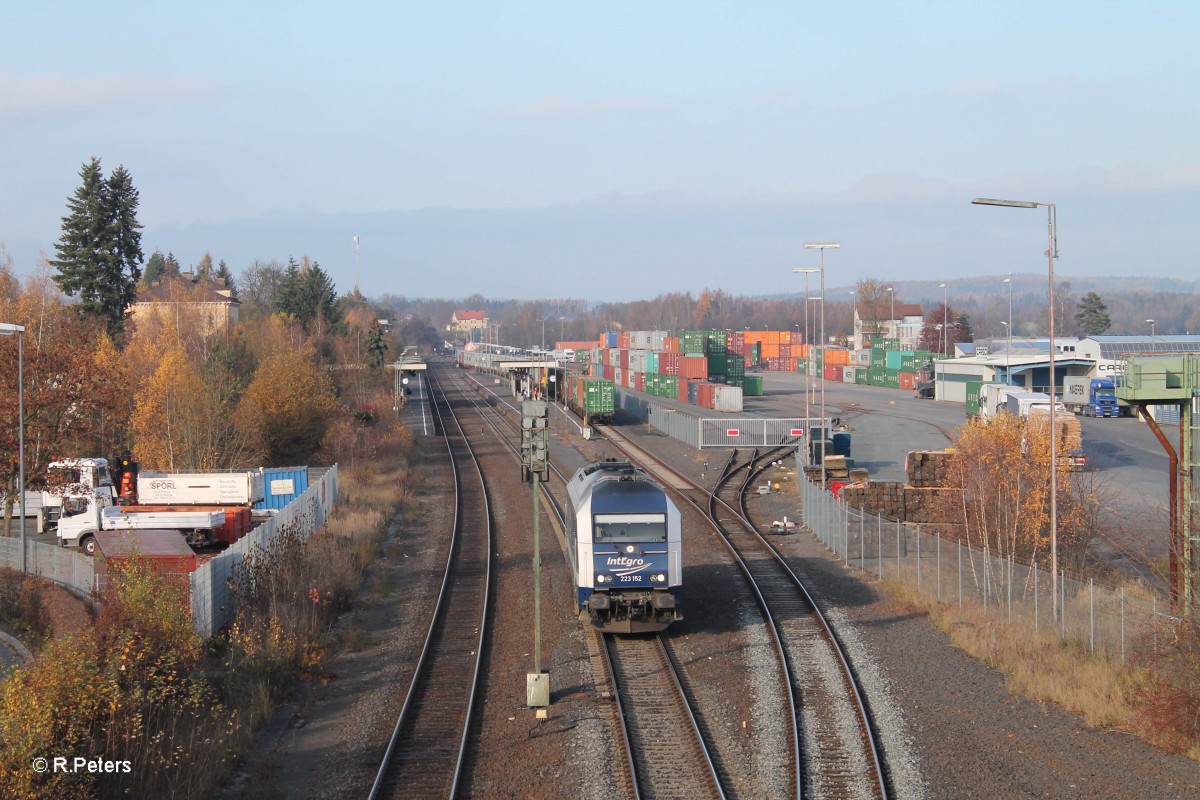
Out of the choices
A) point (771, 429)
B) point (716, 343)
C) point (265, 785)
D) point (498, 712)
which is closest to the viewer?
point (265, 785)

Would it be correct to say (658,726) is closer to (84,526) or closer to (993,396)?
(84,526)

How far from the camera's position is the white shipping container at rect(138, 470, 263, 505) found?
31141mm

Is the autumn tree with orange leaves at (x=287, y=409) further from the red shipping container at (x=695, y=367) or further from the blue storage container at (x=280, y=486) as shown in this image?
the red shipping container at (x=695, y=367)

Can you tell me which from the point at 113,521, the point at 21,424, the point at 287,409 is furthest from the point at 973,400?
the point at 21,424

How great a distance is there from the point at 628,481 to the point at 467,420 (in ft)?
164

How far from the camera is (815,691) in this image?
14.7 meters

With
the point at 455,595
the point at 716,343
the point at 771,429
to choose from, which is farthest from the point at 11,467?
the point at 716,343

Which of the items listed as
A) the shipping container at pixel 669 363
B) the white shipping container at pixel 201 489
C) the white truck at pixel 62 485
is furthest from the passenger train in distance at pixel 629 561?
the shipping container at pixel 669 363

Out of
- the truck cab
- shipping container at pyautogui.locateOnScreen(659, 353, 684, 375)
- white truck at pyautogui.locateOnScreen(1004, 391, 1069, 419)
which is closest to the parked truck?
white truck at pyautogui.locateOnScreen(1004, 391, 1069, 419)

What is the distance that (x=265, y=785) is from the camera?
11406 millimetres

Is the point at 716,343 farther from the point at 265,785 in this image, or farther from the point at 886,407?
the point at 265,785

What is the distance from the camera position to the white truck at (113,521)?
2667 centimetres

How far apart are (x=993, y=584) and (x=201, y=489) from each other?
23.4 meters

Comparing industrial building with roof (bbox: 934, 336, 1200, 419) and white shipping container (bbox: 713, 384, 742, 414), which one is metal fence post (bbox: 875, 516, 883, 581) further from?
industrial building with roof (bbox: 934, 336, 1200, 419)
